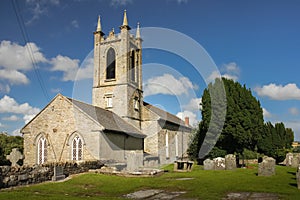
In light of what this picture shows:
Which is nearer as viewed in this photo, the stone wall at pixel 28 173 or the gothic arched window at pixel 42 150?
the stone wall at pixel 28 173

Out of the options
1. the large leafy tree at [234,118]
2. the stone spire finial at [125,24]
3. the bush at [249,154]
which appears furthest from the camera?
the stone spire finial at [125,24]

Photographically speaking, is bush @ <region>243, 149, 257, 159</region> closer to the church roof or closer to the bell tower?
the church roof

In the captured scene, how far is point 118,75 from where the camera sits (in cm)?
3672

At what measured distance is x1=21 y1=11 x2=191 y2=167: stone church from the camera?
26.5 meters

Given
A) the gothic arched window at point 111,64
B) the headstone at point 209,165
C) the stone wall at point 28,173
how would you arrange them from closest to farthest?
the stone wall at point 28,173 → the headstone at point 209,165 → the gothic arched window at point 111,64

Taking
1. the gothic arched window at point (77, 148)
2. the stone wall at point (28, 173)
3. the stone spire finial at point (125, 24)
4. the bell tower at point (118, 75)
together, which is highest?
the stone spire finial at point (125, 24)

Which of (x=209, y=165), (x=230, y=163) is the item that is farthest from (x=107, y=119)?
(x=230, y=163)

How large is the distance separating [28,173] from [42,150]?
42.5ft

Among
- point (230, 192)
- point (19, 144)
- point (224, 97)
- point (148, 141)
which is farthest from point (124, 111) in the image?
point (230, 192)

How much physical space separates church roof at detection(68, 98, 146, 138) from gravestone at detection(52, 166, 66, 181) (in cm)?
801

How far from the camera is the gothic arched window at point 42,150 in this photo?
90.9 ft

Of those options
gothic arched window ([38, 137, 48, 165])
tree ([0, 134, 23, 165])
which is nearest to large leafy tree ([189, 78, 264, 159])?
gothic arched window ([38, 137, 48, 165])

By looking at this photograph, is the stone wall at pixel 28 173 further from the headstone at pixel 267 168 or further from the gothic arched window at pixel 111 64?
the gothic arched window at pixel 111 64

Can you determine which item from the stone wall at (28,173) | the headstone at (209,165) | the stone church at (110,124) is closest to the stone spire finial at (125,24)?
the stone church at (110,124)
